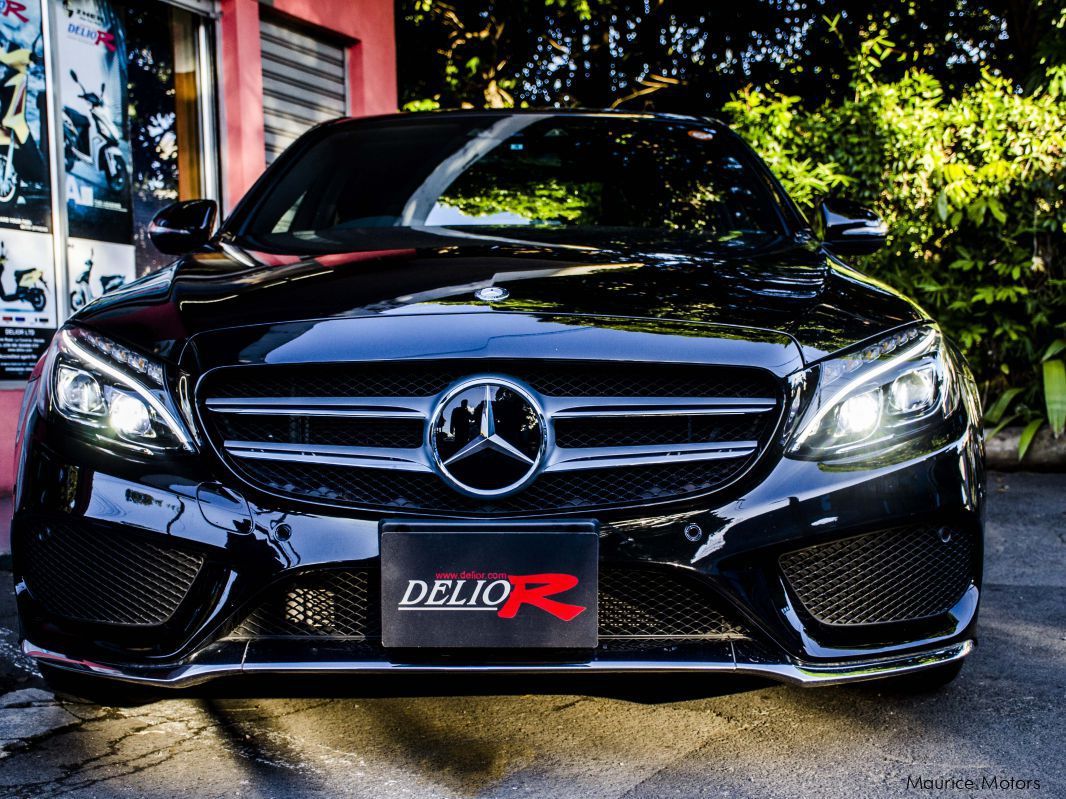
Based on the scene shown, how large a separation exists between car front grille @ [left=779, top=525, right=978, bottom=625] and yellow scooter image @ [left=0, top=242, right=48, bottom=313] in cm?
486

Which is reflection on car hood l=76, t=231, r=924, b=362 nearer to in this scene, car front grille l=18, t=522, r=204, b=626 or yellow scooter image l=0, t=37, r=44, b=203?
car front grille l=18, t=522, r=204, b=626

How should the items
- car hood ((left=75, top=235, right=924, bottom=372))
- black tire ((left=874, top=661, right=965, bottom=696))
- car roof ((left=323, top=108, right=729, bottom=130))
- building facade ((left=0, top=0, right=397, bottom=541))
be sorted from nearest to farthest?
car hood ((left=75, top=235, right=924, bottom=372))
black tire ((left=874, top=661, right=965, bottom=696))
car roof ((left=323, top=108, right=729, bottom=130))
building facade ((left=0, top=0, right=397, bottom=541))

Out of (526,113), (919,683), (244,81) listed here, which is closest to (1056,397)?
(526,113)

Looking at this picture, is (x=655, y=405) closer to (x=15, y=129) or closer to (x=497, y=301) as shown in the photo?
(x=497, y=301)

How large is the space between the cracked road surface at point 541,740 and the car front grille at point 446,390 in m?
0.35

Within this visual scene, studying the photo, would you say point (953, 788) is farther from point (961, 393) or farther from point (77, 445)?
point (77, 445)

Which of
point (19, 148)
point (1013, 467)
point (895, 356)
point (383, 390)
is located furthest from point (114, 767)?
point (1013, 467)

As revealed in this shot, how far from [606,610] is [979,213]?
4840 millimetres

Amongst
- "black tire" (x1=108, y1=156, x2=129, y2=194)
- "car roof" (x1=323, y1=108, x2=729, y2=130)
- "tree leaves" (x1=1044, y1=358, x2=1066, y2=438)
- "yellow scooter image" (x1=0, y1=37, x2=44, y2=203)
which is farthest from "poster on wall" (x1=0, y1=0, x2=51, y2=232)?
"tree leaves" (x1=1044, y1=358, x2=1066, y2=438)

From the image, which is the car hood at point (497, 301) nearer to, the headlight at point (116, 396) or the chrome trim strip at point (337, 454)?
the headlight at point (116, 396)

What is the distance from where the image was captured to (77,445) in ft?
7.00

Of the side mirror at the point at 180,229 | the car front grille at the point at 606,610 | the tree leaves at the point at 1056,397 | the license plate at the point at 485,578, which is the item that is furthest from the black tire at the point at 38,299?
the tree leaves at the point at 1056,397

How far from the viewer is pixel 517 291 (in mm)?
2320

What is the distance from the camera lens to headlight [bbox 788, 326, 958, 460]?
2.10 metres
